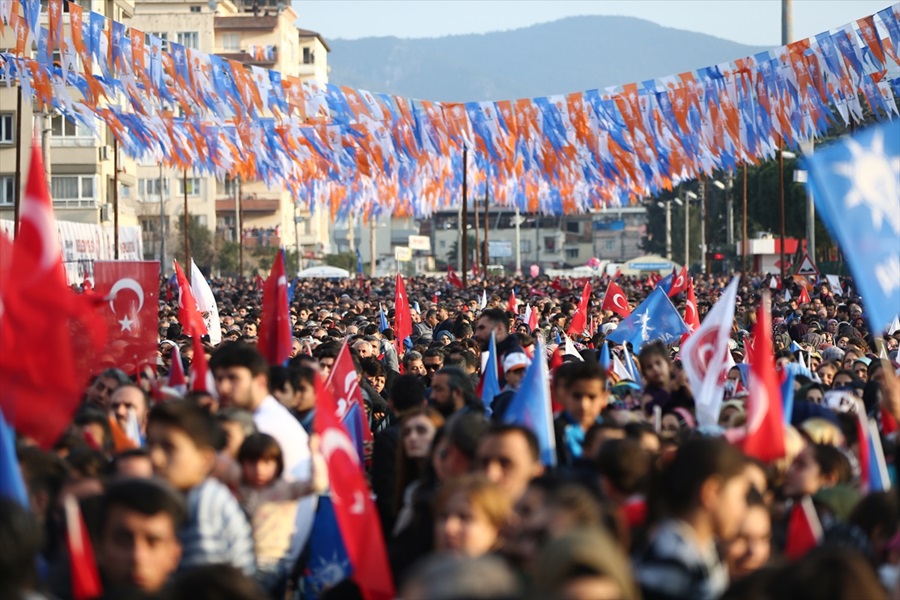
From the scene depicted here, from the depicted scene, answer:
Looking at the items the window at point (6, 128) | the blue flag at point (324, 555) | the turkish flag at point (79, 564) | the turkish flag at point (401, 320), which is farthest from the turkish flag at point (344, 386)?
the window at point (6, 128)

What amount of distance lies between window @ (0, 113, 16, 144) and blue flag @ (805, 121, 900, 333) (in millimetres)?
55890

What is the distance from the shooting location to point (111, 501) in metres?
5.28

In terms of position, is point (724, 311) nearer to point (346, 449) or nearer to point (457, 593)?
point (346, 449)

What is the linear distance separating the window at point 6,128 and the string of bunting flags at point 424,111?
3268cm

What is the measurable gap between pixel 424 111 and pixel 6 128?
3800cm

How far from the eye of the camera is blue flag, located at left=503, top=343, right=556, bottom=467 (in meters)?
7.84

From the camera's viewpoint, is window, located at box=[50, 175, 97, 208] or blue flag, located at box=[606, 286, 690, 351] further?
window, located at box=[50, 175, 97, 208]

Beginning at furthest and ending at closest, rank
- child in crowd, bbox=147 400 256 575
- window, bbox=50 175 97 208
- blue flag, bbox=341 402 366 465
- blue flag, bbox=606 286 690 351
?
window, bbox=50 175 97 208 < blue flag, bbox=606 286 690 351 < blue flag, bbox=341 402 366 465 < child in crowd, bbox=147 400 256 575

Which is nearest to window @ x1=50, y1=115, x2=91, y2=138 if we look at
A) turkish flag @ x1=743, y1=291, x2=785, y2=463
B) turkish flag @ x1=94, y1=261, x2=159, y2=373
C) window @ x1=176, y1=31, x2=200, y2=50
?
window @ x1=176, y1=31, x2=200, y2=50

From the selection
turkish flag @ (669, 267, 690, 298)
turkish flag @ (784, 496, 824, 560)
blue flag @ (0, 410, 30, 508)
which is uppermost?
turkish flag @ (669, 267, 690, 298)

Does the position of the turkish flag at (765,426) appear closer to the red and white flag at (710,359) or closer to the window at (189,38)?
the red and white flag at (710,359)

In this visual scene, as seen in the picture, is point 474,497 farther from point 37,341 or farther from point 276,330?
point 276,330

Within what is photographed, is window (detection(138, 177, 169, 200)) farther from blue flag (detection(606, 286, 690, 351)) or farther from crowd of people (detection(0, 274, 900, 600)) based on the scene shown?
crowd of people (detection(0, 274, 900, 600))

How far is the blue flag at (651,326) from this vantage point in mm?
16234
